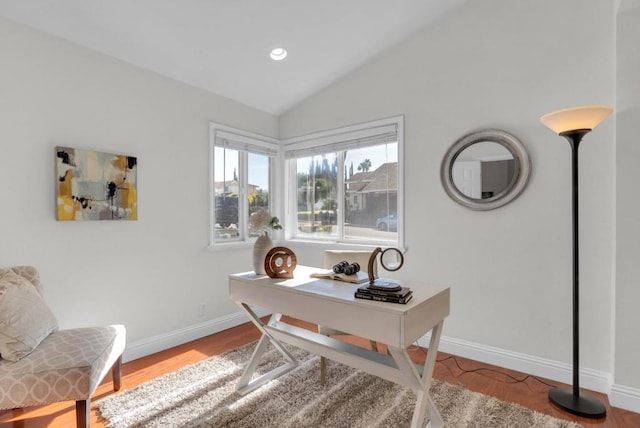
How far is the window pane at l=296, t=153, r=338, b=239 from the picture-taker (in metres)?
3.72

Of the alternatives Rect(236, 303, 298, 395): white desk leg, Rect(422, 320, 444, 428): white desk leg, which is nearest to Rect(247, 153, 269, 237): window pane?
Rect(236, 303, 298, 395): white desk leg

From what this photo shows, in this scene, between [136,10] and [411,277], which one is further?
[411,277]

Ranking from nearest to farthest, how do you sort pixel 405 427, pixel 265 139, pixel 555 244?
pixel 405 427 → pixel 555 244 → pixel 265 139

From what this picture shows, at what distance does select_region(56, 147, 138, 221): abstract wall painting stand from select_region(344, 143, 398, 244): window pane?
6.68 ft

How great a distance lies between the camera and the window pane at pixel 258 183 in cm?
373

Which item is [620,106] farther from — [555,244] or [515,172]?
[555,244]

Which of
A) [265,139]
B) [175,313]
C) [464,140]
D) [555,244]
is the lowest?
Answer: [175,313]

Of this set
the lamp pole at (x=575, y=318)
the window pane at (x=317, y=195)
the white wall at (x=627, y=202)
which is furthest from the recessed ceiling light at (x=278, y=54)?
the white wall at (x=627, y=202)

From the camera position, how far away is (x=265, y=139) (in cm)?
381

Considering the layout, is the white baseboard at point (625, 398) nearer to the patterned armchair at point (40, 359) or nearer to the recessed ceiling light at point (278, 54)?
the patterned armchair at point (40, 359)

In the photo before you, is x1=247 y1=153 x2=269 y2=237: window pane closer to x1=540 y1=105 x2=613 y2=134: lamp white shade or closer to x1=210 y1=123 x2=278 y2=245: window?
x1=210 y1=123 x2=278 y2=245: window

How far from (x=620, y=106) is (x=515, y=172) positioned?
A: 68 cm

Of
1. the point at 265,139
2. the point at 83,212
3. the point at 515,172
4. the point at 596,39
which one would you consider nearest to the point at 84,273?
the point at 83,212

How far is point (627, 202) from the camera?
79.1 inches
